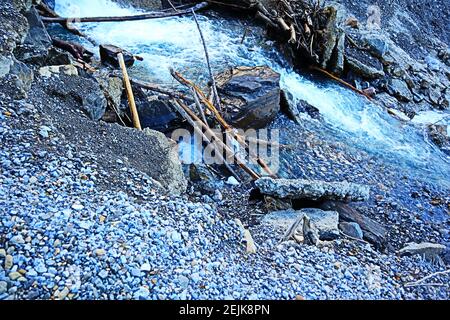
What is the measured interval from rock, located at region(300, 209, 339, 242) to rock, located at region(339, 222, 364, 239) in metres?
0.07

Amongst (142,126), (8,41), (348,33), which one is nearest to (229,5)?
(348,33)

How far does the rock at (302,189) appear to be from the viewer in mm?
3855

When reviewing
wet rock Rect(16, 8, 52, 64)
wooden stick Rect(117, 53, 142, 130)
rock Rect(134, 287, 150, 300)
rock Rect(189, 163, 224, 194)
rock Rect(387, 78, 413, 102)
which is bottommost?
rock Rect(189, 163, 224, 194)

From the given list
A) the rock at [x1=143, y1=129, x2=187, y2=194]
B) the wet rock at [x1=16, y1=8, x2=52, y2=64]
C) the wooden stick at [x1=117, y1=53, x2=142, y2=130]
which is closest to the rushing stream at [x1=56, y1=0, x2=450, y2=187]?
the wooden stick at [x1=117, y1=53, x2=142, y2=130]

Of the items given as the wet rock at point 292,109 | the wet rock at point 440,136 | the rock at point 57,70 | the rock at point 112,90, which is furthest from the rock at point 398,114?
the rock at point 57,70

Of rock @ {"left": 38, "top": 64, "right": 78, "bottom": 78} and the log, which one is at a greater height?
rock @ {"left": 38, "top": 64, "right": 78, "bottom": 78}

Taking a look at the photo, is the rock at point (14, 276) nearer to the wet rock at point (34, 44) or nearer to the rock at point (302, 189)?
the rock at point (302, 189)

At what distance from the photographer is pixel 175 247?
2844 millimetres

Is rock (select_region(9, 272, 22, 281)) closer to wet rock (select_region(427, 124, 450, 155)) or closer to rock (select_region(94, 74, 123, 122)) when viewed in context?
rock (select_region(94, 74, 123, 122))

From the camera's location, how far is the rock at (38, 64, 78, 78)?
4.14 meters

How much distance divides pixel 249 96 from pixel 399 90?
14.5 ft

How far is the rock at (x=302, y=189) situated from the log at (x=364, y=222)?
9 centimetres

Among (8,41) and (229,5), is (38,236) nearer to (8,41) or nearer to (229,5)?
(8,41)

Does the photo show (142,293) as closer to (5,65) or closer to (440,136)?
(5,65)
